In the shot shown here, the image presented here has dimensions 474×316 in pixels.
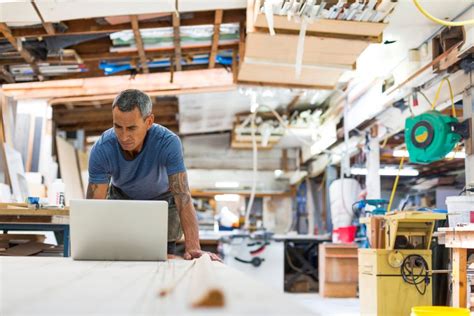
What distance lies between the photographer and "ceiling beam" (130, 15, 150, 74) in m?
4.61

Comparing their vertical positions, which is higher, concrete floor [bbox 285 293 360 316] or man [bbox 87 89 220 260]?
man [bbox 87 89 220 260]

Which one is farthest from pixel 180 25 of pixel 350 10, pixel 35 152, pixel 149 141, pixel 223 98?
pixel 223 98

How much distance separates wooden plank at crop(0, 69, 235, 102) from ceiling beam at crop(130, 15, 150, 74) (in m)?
0.22

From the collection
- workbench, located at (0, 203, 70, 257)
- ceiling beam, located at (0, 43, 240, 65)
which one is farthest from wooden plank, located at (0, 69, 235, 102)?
workbench, located at (0, 203, 70, 257)

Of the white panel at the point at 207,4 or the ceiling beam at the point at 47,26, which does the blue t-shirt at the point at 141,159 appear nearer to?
the white panel at the point at 207,4

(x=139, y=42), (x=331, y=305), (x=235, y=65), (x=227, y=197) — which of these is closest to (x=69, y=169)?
(x=235, y=65)

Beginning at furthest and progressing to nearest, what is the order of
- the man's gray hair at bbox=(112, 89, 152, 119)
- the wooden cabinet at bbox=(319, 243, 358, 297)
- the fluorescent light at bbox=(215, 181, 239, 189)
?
the fluorescent light at bbox=(215, 181, 239, 189)
the wooden cabinet at bbox=(319, 243, 358, 297)
the man's gray hair at bbox=(112, 89, 152, 119)

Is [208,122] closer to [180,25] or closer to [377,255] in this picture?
[180,25]

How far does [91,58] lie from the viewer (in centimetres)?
550

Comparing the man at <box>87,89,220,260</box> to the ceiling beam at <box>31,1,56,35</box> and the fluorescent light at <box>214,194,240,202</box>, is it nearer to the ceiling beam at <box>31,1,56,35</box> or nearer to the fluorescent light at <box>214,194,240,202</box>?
the ceiling beam at <box>31,1,56,35</box>

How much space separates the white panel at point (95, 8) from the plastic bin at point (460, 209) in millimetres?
2435

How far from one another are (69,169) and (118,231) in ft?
20.3

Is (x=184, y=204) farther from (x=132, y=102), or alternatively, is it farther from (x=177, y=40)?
(x=177, y=40)

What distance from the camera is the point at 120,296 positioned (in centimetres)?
101
